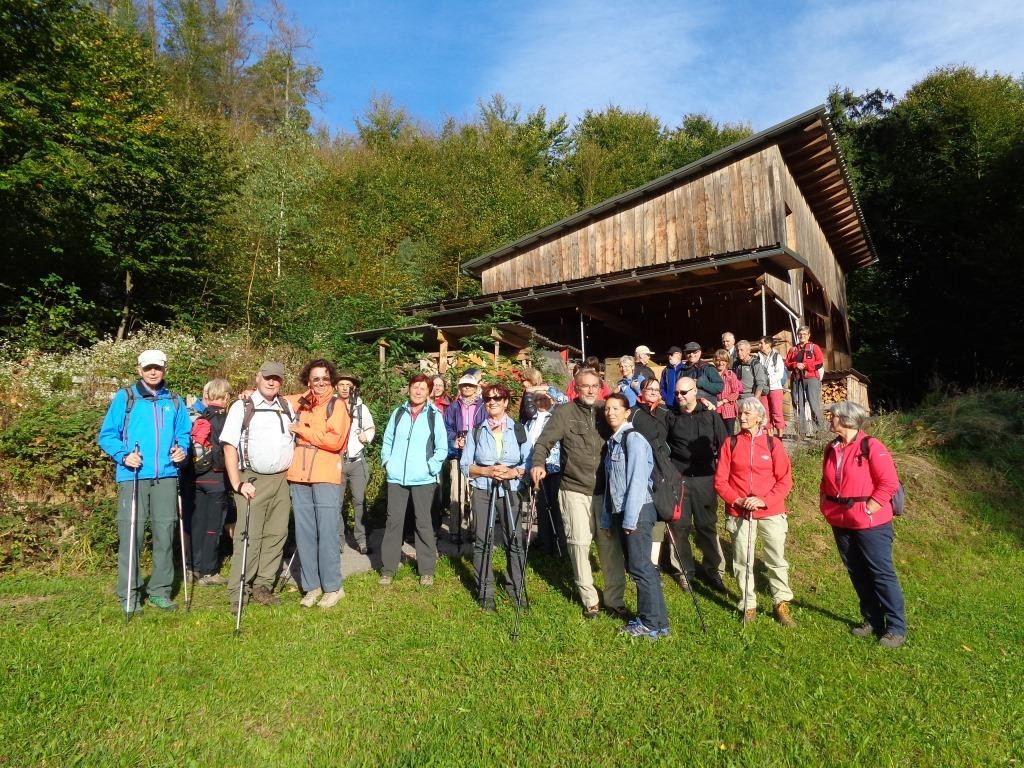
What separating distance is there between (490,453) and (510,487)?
39 cm

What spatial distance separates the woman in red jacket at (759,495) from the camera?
16.9 feet

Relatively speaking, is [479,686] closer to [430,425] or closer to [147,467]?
[430,425]

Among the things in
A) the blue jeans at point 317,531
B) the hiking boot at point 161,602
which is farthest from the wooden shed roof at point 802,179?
the hiking boot at point 161,602

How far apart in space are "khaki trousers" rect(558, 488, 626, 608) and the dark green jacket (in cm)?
10

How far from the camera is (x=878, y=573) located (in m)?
4.65

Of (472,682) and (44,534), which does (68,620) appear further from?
(472,682)

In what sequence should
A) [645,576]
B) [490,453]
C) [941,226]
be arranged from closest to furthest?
[645,576] → [490,453] → [941,226]

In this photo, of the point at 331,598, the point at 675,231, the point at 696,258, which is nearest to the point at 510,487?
the point at 331,598

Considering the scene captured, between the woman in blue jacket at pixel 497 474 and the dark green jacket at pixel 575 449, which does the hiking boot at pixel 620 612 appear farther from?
the dark green jacket at pixel 575 449

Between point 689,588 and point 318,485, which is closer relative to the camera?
point 689,588

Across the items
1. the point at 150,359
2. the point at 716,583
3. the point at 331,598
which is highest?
the point at 150,359

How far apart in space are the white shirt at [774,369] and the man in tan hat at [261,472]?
682cm

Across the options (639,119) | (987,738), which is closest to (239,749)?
(987,738)

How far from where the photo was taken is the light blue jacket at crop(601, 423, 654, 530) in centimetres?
459
